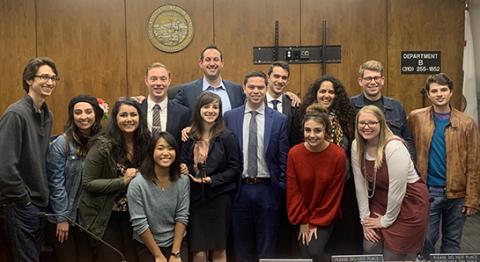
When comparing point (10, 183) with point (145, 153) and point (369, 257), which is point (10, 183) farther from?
point (369, 257)

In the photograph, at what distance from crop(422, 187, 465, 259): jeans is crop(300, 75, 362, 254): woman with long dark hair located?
0.50 m

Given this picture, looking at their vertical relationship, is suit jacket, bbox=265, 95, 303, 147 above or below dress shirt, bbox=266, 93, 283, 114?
below

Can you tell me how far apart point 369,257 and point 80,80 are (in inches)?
174

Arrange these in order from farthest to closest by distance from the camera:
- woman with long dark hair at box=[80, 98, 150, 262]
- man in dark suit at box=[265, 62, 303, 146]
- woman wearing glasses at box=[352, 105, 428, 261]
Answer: man in dark suit at box=[265, 62, 303, 146], woman with long dark hair at box=[80, 98, 150, 262], woman wearing glasses at box=[352, 105, 428, 261]

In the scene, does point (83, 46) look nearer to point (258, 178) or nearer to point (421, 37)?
point (258, 178)

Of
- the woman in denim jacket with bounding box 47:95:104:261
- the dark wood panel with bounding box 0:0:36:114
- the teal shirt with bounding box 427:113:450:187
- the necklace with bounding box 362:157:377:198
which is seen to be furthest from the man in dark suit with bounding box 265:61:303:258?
the dark wood panel with bounding box 0:0:36:114

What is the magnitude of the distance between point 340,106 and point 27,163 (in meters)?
1.96

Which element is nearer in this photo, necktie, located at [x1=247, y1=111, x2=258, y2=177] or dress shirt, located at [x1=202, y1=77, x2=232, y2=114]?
necktie, located at [x1=247, y1=111, x2=258, y2=177]

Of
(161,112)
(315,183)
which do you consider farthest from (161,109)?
(315,183)

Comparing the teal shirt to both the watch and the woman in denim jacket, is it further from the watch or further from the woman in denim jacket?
the woman in denim jacket

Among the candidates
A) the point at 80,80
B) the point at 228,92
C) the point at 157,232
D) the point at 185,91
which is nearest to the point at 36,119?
the point at 157,232

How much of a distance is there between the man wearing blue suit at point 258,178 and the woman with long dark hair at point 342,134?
28 cm

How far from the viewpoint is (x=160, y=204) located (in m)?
3.00

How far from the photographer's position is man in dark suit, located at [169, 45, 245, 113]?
3.75 metres
